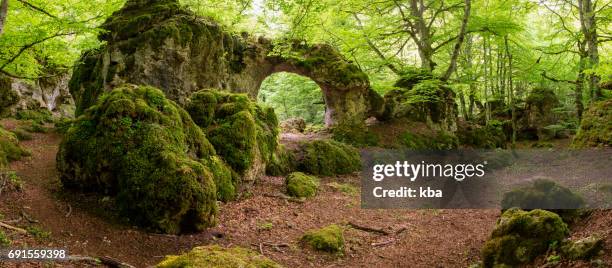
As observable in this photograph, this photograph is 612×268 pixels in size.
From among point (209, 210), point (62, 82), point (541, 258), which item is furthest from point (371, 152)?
point (62, 82)

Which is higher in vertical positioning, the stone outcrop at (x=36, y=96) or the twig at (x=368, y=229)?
the stone outcrop at (x=36, y=96)

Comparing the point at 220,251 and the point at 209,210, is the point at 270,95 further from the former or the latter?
the point at 220,251

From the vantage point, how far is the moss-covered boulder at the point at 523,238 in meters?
5.07

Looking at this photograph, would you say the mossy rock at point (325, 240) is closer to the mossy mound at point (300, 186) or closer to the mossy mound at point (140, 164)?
the mossy mound at point (140, 164)

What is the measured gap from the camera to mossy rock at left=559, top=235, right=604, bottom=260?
4.28 m

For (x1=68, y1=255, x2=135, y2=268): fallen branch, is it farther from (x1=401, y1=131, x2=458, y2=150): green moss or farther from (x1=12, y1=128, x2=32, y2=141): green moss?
(x1=401, y1=131, x2=458, y2=150): green moss

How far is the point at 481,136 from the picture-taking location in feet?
66.7

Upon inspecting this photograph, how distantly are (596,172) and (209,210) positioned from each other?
23.8 ft

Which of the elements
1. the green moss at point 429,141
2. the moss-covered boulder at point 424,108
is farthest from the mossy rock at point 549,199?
the moss-covered boulder at point 424,108

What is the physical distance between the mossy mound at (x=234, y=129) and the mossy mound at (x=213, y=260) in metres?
4.61

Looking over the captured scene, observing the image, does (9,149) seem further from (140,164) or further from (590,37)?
(590,37)

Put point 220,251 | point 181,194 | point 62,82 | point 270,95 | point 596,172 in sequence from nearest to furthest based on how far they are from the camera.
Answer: point 220,251
point 181,194
point 596,172
point 62,82
point 270,95

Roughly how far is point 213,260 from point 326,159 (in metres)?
9.25

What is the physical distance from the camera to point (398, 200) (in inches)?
396
